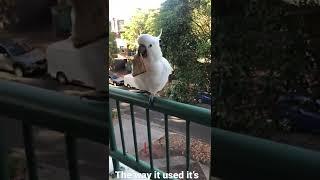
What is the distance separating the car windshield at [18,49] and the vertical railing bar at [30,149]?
0.25 metres

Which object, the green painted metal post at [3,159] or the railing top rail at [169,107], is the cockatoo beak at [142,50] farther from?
the green painted metal post at [3,159]

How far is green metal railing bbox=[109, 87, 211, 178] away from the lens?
1149 mm

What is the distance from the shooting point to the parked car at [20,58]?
4.56ft

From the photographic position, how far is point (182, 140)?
1.19 m

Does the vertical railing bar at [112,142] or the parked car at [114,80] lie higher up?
the parked car at [114,80]

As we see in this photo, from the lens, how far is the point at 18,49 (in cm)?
143

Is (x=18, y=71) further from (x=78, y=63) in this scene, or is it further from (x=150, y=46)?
(x=150, y=46)

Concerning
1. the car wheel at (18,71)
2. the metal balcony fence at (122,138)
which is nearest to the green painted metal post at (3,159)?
the metal balcony fence at (122,138)

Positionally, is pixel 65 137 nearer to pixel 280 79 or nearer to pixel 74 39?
pixel 74 39

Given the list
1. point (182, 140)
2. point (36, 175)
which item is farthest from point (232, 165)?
point (36, 175)

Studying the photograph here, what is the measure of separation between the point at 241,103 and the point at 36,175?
33.1 inches

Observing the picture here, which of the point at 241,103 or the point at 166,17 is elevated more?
the point at 166,17

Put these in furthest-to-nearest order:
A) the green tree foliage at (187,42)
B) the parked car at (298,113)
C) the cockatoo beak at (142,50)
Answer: the cockatoo beak at (142,50)
the green tree foliage at (187,42)
the parked car at (298,113)

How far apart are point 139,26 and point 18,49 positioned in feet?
1.58
